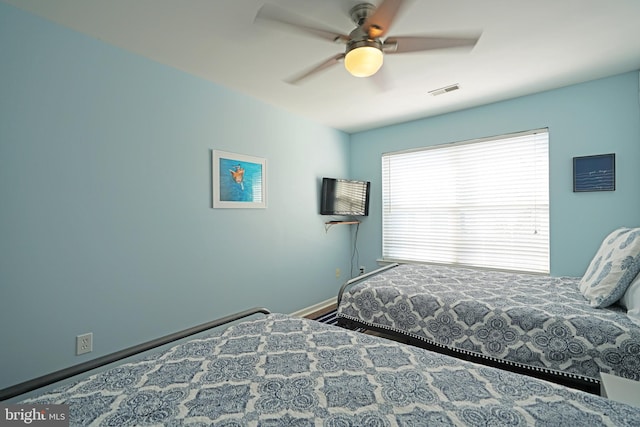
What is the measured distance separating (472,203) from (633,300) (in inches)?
76.6

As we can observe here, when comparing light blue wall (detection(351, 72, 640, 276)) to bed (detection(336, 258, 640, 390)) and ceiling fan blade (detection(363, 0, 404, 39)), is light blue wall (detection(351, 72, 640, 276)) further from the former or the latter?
ceiling fan blade (detection(363, 0, 404, 39))

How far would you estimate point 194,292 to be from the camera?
258 centimetres

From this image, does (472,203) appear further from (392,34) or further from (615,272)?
(392,34)

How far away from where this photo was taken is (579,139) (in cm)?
285

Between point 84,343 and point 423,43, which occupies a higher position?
point 423,43

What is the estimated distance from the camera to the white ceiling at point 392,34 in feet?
5.76

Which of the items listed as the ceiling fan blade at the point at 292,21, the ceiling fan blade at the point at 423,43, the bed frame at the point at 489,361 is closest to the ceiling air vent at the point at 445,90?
the ceiling fan blade at the point at 423,43

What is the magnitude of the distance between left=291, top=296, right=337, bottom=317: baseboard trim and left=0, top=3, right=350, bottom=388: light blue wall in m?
0.45

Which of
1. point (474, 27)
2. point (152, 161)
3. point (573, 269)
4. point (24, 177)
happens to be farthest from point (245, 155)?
point (573, 269)

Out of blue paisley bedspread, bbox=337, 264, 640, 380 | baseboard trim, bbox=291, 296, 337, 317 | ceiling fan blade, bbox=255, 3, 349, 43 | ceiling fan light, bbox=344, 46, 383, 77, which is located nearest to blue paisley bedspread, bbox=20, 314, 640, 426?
blue paisley bedspread, bbox=337, 264, 640, 380

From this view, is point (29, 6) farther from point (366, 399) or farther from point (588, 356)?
point (588, 356)

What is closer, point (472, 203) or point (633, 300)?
point (633, 300)
